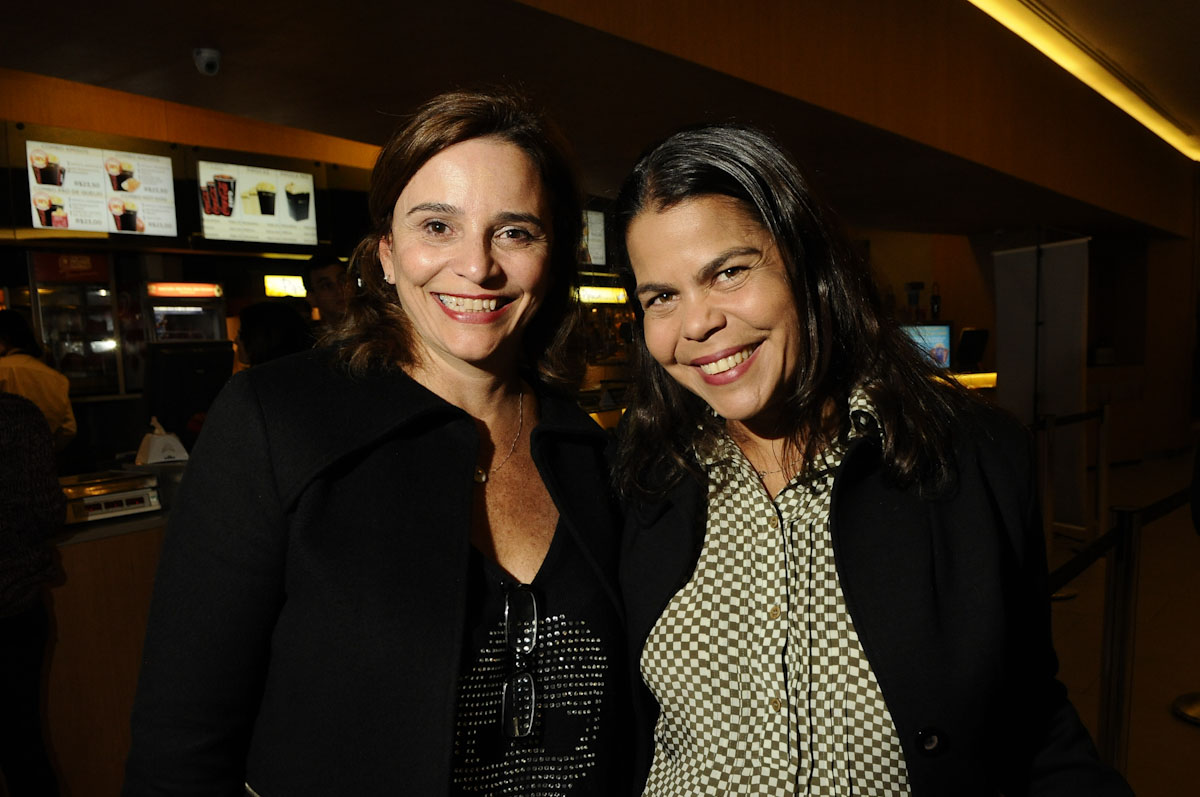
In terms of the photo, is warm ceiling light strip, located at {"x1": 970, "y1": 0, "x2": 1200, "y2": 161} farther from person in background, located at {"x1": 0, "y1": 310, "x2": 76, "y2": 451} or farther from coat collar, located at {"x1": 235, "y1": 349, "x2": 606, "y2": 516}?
person in background, located at {"x1": 0, "y1": 310, "x2": 76, "y2": 451}

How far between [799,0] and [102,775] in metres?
4.46

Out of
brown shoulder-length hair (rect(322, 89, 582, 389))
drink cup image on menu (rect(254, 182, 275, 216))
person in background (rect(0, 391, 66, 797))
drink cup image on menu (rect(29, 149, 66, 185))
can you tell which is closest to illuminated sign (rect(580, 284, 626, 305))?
drink cup image on menu (rect(254, 182, 275, 216))

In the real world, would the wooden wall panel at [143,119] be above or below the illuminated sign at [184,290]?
above

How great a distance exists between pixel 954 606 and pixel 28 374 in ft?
A: 14.3

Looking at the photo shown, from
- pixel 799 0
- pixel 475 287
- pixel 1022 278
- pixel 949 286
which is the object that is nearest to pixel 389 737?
pixel 475 287

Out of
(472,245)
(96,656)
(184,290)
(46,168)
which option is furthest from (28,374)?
(472,245)

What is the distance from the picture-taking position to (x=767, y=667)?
1263mm

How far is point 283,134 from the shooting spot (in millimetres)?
6668

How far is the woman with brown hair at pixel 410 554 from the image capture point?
1.21m

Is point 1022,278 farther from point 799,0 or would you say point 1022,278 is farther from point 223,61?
point 223,61

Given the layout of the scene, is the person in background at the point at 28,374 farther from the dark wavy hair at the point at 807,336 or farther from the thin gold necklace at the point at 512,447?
the dark wavy hair at the point at 807,336

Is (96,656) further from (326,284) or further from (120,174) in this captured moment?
(120,174)

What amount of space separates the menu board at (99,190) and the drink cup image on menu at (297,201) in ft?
2.90

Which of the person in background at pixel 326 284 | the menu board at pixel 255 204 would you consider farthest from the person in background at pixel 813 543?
the menu board at pixel 255 204
